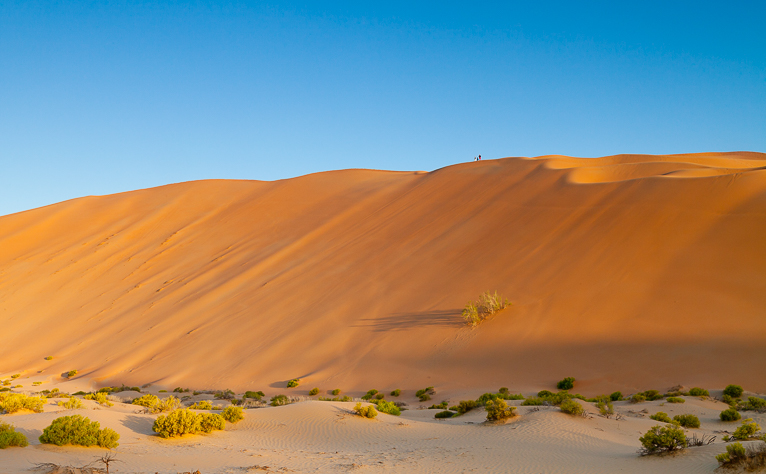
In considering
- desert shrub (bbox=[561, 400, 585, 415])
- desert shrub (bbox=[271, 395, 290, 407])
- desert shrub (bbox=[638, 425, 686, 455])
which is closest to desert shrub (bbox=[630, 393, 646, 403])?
desert shrub (bbox=[561, 400, 585, 415])

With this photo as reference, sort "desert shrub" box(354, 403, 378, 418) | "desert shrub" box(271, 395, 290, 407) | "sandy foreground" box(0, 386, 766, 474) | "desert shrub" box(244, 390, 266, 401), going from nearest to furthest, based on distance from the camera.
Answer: "sandy foreground" box(0, 386, 766, 474)
"desert shrub" box(354, 403, 378, 418)
"desert shrub" box(271, 395, 290, 407)
"desert shrub" box(244, 390, 266, 401)

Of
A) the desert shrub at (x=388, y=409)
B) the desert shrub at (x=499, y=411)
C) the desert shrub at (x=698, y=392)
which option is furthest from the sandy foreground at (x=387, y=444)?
the desert shrub at (x=698, y=392)

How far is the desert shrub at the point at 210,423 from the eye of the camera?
8.26m

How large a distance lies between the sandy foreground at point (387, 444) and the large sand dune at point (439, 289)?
3.72 meters

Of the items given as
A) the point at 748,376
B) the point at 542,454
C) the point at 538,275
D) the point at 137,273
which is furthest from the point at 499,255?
the point at 137,273

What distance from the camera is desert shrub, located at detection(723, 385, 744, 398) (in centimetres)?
1095

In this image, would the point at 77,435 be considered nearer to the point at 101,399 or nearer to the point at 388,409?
the point at 101,399

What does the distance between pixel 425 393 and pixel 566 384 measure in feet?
11.1

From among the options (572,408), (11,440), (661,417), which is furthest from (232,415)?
(661,417)

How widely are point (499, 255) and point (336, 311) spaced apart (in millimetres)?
6421

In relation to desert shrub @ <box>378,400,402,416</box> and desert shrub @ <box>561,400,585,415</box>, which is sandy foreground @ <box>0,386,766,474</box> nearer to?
desert shrub @ <box>561,400,585,415</box>

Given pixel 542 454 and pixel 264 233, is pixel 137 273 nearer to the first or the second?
pixel 264 233

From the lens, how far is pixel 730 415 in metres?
9.33

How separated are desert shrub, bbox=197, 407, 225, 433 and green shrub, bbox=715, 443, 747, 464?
6785 millimetres
